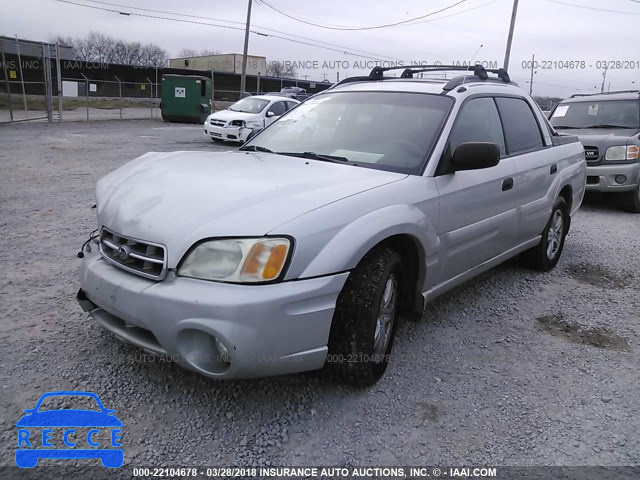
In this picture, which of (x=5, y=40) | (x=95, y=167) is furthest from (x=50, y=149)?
(x=5, y=40)

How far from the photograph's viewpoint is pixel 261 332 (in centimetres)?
224

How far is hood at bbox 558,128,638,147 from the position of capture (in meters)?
7.97

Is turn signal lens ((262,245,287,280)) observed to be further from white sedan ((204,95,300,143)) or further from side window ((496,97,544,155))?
white sedan ((204,95,300,143))

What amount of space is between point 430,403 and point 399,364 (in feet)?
1.37

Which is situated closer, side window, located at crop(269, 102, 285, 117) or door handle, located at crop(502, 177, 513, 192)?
door handle, located at crop(502, 177, 513, 192)

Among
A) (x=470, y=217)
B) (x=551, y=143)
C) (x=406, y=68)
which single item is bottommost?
(x=470, y=217)

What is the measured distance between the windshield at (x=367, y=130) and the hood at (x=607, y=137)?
5696 mm

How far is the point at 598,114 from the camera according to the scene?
353 inches

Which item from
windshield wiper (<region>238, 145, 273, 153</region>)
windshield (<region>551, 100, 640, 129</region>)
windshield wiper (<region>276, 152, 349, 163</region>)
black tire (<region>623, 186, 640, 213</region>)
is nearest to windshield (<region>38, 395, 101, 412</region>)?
windshield wiper (<region>276, 152, 349, 163</region>)

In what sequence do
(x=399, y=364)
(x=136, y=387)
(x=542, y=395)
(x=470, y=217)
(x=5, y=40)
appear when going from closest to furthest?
(x=136, y=387), (x=542, y=395), (x=399, y=364), (x=470, y=217), (x=5, y=40)

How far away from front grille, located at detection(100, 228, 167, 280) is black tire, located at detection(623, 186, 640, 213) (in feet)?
26.3

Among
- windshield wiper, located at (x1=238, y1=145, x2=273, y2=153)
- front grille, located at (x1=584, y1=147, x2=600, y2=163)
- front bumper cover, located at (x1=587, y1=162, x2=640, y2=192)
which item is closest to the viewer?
windshield wiper, located at (x1=238, y1=145, x2=273, y2=153)

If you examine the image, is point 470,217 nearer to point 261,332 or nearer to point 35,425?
point 261,332

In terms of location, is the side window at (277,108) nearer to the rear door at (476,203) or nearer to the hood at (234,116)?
the hood at (234,116)
